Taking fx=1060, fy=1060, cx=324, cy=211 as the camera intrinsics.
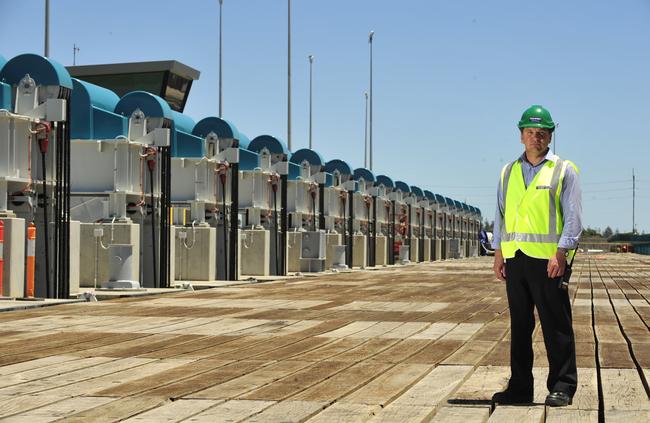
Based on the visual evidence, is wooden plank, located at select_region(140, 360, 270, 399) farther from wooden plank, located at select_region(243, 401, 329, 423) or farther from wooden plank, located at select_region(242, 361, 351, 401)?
wooden plank, located at select_region(243, 401, 329, 423)

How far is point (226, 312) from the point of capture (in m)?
17.2

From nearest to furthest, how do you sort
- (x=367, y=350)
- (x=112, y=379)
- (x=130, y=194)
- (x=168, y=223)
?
(x=112, y=379), (x=367, y=350), (x=130, y=194), (x=168, y=223)

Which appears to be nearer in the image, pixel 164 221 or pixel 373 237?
pixel 164 221

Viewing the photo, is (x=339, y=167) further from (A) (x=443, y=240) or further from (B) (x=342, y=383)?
(B) (x=342, y=383)

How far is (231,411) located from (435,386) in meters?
1.98

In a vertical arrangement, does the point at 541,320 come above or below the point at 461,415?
above

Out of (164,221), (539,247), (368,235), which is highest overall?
(164,221)

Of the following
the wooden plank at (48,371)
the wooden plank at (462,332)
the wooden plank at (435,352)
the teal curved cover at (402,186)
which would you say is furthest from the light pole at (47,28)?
the teal curved cover at (402,186)

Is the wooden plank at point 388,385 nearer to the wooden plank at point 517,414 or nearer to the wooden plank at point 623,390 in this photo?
the wooden plank at point 517,414

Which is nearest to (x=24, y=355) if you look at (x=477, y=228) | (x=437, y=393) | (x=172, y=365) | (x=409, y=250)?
(x=172, y=365)

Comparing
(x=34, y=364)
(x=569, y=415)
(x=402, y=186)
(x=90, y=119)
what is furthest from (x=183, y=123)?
(x=402, y=186)

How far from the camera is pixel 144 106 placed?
26.9 m

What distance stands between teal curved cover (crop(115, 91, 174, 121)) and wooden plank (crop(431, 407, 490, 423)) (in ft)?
67.5

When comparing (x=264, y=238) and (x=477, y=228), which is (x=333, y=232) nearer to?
(x=264, y=238)
